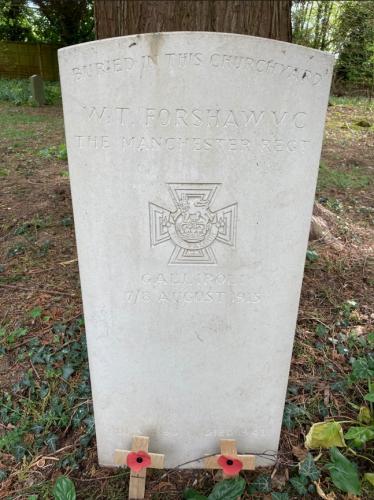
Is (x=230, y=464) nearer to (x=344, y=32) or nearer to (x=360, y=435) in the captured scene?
(x=360, y=435)

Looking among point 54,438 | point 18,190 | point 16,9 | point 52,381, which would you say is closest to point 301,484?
point 54,438

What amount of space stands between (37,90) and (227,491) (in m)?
12.9

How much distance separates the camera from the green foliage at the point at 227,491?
5.85 ft

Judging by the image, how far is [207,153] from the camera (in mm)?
1434

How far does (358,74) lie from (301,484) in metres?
9.81

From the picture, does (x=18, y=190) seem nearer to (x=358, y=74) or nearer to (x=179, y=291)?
(x=179, y=291)

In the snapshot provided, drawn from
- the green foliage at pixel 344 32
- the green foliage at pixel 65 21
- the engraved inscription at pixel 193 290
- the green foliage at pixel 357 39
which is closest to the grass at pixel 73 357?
the engraved inscription at pixel 193 290

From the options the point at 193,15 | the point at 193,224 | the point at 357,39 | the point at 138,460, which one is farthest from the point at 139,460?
the point at 357,39

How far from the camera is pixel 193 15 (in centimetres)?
170

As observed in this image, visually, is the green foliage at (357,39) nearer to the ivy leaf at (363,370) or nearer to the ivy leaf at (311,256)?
the ivy leaf at (311,256)

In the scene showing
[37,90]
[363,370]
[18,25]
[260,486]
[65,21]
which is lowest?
[260,486]

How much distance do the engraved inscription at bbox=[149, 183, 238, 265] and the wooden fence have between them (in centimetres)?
1954

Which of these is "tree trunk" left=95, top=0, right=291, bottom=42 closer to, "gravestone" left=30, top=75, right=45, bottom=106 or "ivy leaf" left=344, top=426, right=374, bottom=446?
"ivy leaf" left=344, top=426, right=374, bottom=446

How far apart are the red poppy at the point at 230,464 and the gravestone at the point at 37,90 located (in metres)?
12.6
